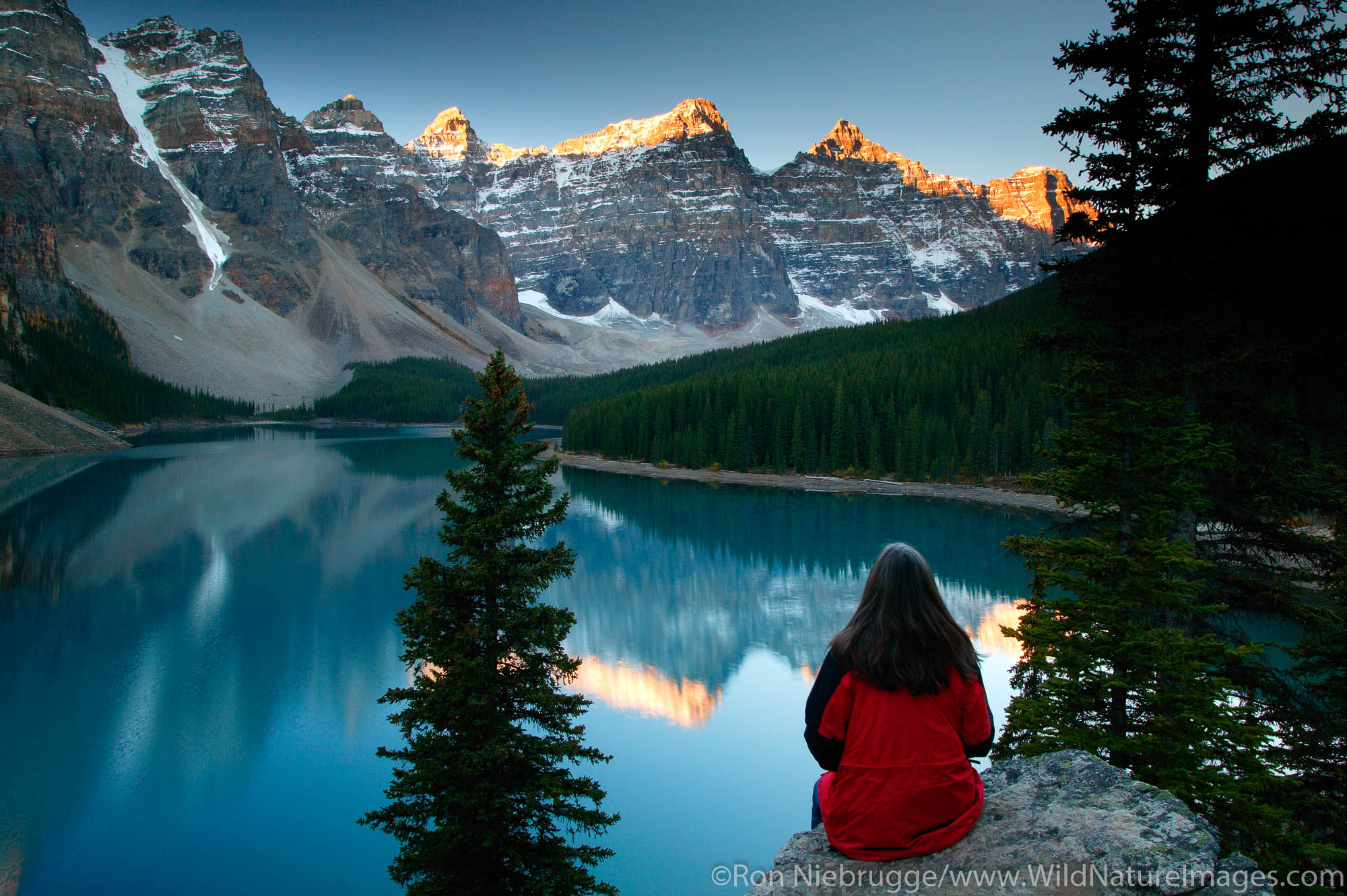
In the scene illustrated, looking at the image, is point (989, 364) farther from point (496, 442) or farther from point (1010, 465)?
point (496, 442)

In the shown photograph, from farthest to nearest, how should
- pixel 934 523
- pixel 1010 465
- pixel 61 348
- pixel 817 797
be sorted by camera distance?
pixel 61 348 < pixel 1010 465 < pixel 934 523 < pixel 817 797

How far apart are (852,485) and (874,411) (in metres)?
9.15

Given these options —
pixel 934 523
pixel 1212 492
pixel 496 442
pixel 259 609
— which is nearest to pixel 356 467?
pixel 259 609

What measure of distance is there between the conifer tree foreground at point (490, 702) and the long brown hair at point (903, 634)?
194 inches

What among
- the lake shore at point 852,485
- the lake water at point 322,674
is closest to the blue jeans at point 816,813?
the lake water at point 322,674

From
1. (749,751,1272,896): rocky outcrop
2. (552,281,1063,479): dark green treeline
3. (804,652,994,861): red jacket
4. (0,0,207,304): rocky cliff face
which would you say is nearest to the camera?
(749,751,1272,896): rocky outcrop

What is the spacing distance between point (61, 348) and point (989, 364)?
363 ft

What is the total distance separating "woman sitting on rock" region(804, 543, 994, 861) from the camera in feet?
11.1

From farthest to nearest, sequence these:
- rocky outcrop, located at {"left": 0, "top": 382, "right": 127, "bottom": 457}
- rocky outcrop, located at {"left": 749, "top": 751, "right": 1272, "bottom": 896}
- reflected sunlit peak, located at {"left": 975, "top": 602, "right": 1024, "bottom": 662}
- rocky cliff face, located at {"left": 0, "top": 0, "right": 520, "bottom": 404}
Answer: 1. rocky cliff face, located at {"left": 0, "top": 0, "right": 520, "bottom": 404}
2. rocky outcrop, located at {"left": 0, "top": 382, "right": 127, "bottom": 457}
3. reflected sunlit peak, located at {"left": 975, "top": 602, "right": 1024, "bottom": 662}
4. rocky outcrop, located at {"left": 749, "top": 751, "right": 1272, "bottom": 896}

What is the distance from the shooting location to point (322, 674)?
17.8 m

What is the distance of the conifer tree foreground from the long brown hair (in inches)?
194

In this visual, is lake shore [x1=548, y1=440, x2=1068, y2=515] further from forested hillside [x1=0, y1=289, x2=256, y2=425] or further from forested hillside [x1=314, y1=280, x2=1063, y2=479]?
forested hillside [x1=0, y1=289, x2=256, y2=425]

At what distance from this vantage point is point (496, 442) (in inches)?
333

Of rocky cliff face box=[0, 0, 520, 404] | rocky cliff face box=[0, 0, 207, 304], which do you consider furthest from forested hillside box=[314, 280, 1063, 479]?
rocky cliff face box=[0, 0, 207, 304]
